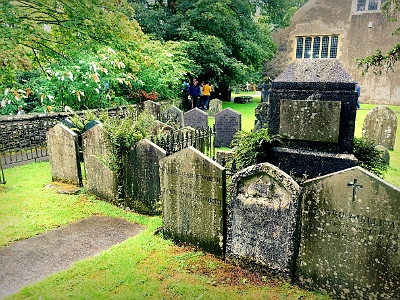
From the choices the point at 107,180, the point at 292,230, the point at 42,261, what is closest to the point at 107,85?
the point at 107,180

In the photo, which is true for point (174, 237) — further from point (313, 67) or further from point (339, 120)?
point (313, 67)

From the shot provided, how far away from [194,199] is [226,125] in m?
7.66

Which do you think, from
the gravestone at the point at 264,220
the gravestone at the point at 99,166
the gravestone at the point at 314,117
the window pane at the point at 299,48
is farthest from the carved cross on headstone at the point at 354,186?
the window pane at the point at 299,48

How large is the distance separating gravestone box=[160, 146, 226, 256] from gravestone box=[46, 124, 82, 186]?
11.5 ft

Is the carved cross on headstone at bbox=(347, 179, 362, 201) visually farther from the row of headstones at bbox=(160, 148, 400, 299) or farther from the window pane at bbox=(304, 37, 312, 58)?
the window pane at bbox=(304, 37, 312, 58)

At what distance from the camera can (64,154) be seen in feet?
26.0

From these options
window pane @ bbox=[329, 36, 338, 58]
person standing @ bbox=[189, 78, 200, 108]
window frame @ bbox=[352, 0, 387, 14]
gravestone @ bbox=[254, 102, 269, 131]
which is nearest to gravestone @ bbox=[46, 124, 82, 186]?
gravestone @ bbox=[254, 102, 269, 131]

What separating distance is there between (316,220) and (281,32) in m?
30.6

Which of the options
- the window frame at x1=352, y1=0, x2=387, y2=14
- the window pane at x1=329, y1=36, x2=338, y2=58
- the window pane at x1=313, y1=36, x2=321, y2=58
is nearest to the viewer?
the window frame at x1=352, y1=0, x2=387, y2=14

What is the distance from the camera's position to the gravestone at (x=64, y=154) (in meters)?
7.66

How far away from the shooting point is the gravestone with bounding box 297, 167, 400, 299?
11.3 feet

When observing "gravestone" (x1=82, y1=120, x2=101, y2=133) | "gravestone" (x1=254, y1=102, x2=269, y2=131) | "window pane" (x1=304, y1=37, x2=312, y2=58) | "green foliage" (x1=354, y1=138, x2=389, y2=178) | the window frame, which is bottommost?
"green foliage" (x1=354, y1=138, x2=389, y2=178)

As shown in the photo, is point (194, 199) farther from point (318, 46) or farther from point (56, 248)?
point (318, 46)

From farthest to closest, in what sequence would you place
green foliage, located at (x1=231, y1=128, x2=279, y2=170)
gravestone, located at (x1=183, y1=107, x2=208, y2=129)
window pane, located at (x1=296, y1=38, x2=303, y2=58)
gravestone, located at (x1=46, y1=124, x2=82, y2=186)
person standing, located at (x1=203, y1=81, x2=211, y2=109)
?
window pane, located at (x1=296, y1=38, x2=303, y2=58), person standing, located at (x1=203, y1=81, x2=211, y2=109), gravestone, located at (x1=183, y1=107, x2=208, y2=129), gravestone, located at (x1=46, y1=124, x2=82, y2=186), green foliage, located at (x1=231, y1=128, x2=279, y2=170)
